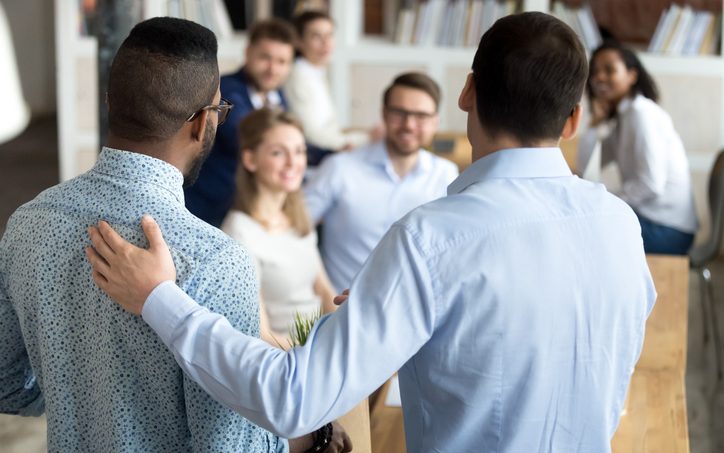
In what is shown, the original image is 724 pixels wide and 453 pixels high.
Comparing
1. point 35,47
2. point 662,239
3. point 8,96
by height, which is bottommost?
point 35,47

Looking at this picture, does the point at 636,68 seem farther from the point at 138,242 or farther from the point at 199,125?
the point at 138,242

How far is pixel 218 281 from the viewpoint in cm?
144

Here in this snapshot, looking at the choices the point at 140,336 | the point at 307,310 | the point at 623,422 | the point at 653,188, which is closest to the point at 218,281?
the point at 140,336

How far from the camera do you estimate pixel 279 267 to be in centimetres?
332

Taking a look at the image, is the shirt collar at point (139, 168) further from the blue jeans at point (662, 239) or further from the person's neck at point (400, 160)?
the blue jeans at point (662, 239)

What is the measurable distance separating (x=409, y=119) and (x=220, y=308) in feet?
8.39

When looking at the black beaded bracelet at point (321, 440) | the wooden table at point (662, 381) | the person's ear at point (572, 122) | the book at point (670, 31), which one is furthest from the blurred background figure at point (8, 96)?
the book at point (670, 31)

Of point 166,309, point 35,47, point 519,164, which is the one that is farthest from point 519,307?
point 35,47

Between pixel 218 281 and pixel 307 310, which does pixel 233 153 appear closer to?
pixel 307 310

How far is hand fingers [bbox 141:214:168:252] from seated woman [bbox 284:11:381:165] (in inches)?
151

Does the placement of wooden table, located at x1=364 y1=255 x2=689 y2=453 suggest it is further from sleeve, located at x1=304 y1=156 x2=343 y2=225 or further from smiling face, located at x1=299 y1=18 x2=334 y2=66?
smiling face, located at x1=299 y1=18 x2=334 y2=66

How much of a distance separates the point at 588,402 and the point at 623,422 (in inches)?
40.5

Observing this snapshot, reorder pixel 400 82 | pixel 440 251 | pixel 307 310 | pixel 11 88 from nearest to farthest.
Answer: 1. pixel 11 88
2. pixel 440 251
3. pixel 307 310
4. pixel 400 82

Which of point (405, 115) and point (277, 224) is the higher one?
point (405, 115)
